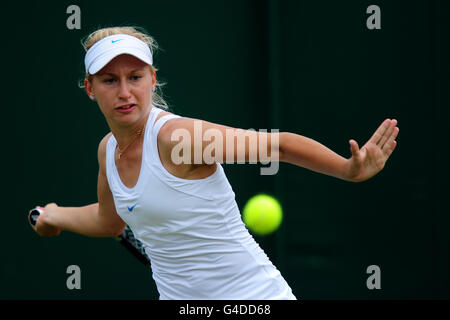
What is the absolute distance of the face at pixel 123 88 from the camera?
2023 mm

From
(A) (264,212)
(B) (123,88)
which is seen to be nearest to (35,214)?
(B) (123,88)

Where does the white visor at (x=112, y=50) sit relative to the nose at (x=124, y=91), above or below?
above

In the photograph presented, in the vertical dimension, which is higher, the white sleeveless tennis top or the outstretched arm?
the outstretched arm

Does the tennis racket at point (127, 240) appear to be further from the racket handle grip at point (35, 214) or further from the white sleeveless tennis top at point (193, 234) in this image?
the white sleeveless tennis top at point (193, 234)

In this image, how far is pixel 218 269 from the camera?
2.04 m

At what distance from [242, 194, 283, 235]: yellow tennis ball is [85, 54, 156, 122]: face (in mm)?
2234

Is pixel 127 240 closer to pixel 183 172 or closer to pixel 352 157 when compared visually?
pixel 183 172

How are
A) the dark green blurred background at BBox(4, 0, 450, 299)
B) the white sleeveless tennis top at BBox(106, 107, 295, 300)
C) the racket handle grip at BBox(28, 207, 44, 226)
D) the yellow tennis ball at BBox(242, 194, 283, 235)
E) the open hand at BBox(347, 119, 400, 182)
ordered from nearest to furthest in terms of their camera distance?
the open hand at BBox(347, 119, 400, 182) < the white sleeveless tennis top at BBox(106, 107, 295, 300) < the racket handle grip at BBox(28, 207, 44, 226) < the dark green blurred background at BBox(4, 0, 450, 299) < the yellow tennis ball at BBox(242, 194, 283, 235)

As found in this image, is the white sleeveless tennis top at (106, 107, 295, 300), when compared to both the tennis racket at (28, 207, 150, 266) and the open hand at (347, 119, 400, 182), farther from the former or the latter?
the tennis racket at (28, 207, 150, 266)

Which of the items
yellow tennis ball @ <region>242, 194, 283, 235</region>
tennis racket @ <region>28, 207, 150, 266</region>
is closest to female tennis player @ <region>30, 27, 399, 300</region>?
tennis racket @ <region>28, 207, 150, 266</region>

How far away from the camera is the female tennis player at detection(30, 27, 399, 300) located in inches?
73.0

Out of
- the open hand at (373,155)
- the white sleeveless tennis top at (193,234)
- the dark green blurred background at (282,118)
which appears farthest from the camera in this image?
the dark green blurred background at (282,118)

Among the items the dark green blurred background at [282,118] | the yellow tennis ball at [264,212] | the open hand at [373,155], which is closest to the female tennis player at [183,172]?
the open hand at [373,155]

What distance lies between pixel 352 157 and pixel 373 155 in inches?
2.6
